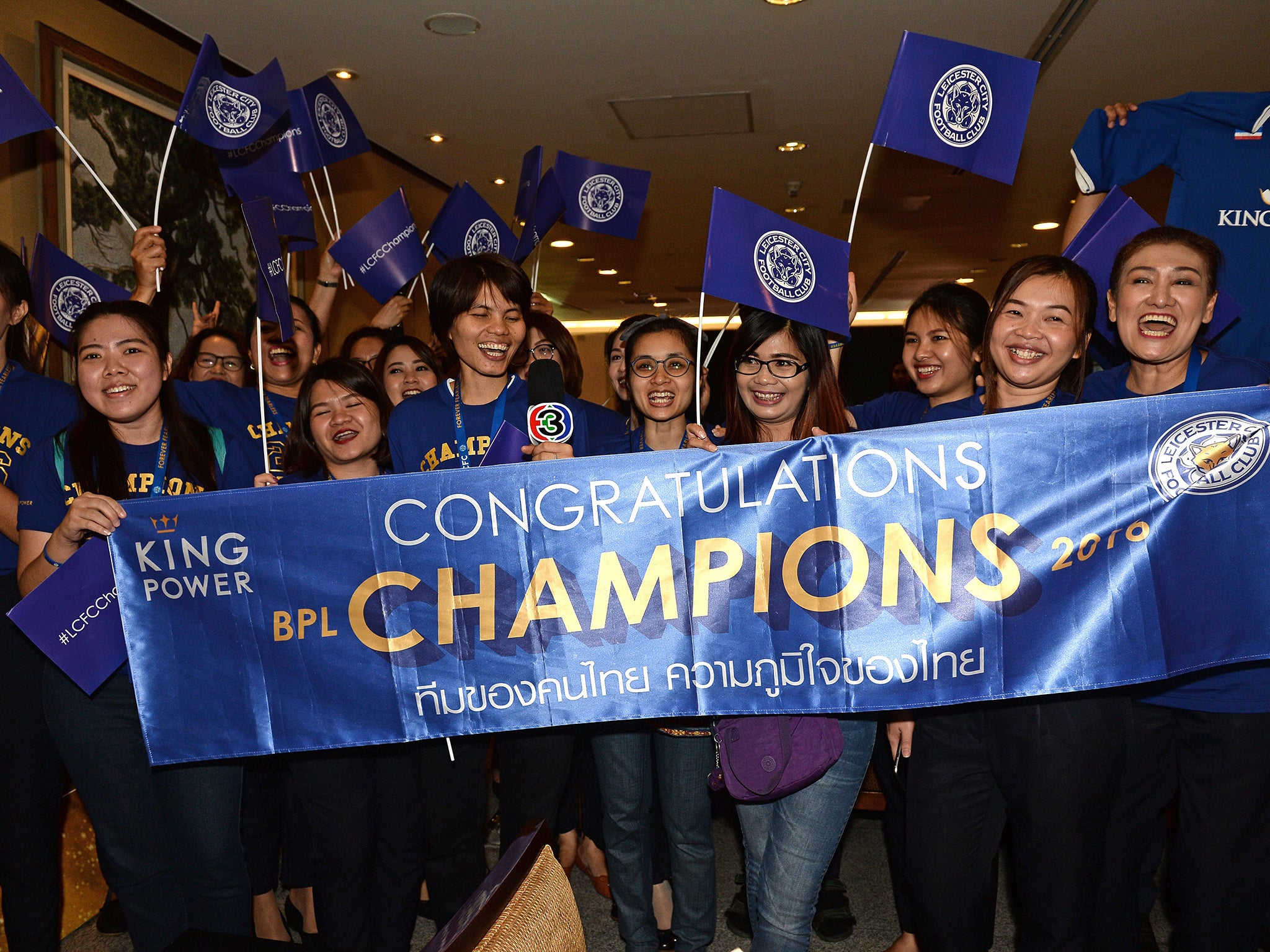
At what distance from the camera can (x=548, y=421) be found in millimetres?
2197

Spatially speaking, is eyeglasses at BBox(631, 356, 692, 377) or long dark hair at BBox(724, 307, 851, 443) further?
eyeglasses at BBox(631, 356, 692, 377)

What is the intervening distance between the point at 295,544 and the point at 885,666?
1270mm

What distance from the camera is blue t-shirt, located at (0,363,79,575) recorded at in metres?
2.43

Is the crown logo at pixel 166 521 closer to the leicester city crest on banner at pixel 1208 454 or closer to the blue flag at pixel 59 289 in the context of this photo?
the blue flag at pixel 59 289

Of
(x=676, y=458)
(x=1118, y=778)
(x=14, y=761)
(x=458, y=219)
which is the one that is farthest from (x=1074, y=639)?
(x=458, y=219)

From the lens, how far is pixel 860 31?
466 centimetres

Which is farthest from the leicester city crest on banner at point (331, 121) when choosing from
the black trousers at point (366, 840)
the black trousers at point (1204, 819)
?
the black trousers at point (1204, 819)

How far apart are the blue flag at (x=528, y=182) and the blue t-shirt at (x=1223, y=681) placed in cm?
299


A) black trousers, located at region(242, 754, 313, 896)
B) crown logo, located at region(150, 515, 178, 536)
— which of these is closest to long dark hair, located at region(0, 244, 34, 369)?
crown logo, located at region(150, 515, 178, 536)

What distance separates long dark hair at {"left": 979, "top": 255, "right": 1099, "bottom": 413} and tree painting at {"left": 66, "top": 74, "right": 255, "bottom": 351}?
10.6 feet

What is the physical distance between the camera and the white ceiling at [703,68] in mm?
4395

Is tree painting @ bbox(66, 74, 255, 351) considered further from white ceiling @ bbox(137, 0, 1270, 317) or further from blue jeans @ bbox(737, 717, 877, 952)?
blue jeans @ bbox(737, 717, 877, 952)

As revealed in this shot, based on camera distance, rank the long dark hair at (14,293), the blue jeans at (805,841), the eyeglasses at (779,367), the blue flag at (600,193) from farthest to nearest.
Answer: the blue flag at (600,193) → the long dark hair at (14,293) → the eyeglasses at (779,367) → the blue jeans at (805,841)

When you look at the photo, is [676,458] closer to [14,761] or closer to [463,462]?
[463,462]
